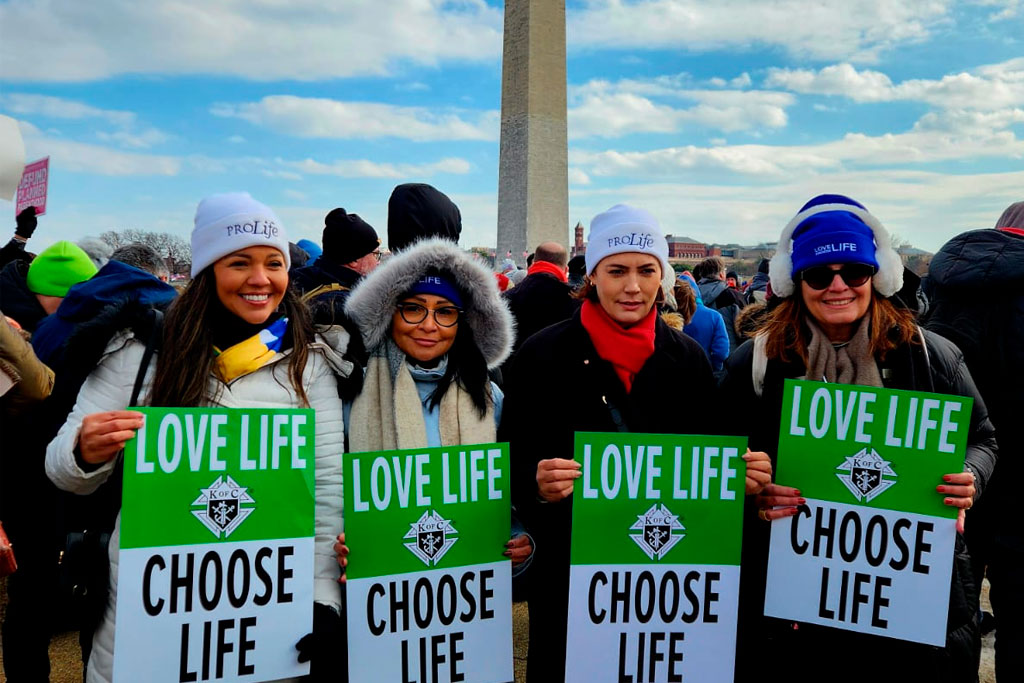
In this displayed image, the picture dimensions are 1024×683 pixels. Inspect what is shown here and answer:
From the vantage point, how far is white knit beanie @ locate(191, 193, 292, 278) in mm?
2203

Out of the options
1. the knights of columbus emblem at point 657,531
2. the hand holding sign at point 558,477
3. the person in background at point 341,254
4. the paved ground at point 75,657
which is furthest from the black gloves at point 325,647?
the person in background at point 341,254

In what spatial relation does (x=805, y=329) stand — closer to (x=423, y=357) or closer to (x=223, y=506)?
(x=423, y=357)

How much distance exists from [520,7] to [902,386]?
68.7 feet

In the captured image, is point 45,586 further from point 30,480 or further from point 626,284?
point 626,284

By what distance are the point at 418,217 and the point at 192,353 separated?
1.59 m

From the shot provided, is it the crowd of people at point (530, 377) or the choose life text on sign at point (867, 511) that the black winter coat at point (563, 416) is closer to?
the crowd of people at point (530, 377)

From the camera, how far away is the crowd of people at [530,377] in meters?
2.10

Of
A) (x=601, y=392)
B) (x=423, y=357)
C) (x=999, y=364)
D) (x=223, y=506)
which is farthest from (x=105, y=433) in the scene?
(x=999, y=364)

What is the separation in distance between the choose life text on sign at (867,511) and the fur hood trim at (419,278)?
1.04 meters

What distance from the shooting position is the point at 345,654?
223cm

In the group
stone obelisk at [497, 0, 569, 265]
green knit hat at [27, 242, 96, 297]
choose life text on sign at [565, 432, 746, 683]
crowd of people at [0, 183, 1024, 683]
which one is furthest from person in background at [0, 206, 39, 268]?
stone obelisk at [497, 0, 569, 265]

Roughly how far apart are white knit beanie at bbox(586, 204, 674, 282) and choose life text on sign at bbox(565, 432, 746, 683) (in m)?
0.69

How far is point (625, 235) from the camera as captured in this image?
2.54 m

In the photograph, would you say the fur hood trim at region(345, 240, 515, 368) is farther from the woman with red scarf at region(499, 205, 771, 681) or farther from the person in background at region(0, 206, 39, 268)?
the person in background at region(0, 206, 39, 268)
